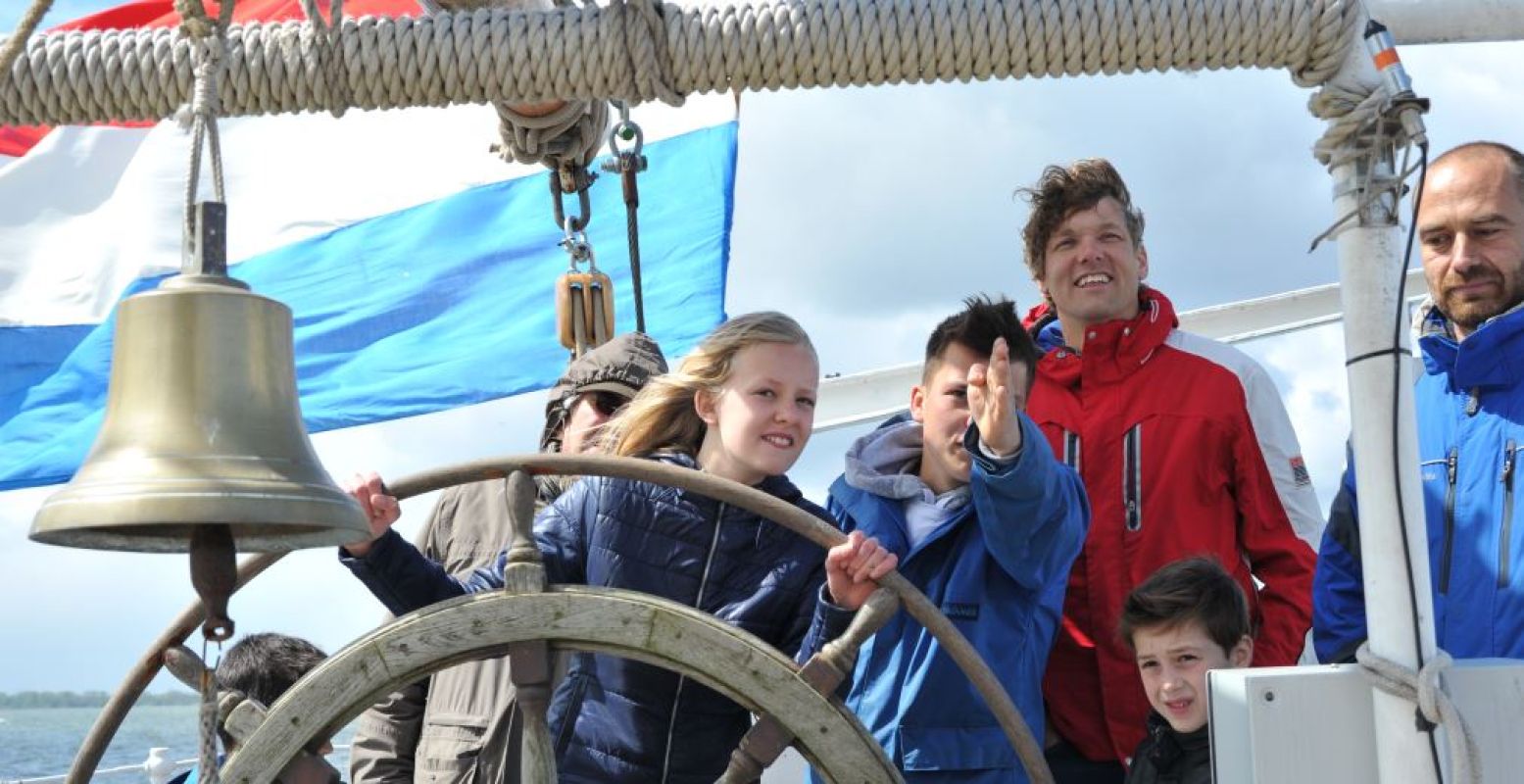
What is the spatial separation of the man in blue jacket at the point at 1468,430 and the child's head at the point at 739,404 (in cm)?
82

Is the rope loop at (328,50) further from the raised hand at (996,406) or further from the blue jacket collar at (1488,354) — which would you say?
the blue jacket collar at (1488,354)

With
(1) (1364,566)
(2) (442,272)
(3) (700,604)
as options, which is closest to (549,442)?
(3) (700,604)

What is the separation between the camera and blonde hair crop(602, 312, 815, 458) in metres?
2.76

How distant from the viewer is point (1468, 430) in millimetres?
2682

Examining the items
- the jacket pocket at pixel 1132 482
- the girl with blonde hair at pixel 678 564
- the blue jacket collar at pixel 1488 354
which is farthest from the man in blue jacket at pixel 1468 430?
the girl with blonde hair at pixel 678 564

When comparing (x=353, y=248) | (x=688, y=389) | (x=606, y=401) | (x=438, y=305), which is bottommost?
(x=688, y=389)

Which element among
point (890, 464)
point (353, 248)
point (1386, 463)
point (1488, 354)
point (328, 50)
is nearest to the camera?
point (1386, 463)

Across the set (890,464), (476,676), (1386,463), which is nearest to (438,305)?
(476,676)

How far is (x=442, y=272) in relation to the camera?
21.6 ft

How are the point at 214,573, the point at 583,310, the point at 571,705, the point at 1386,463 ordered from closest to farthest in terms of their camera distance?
the point at 214,573
the point at 1386,463
the point at 571,705
the point at 583,310

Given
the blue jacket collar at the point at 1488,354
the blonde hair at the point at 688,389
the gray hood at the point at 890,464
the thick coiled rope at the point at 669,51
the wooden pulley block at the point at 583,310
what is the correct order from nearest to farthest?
the thick coiled rope at the point at 669,51
the blue jacket collar at the point at 1488,354
the blonde hair at the point at 688,389
the gray hood at the point at 890,464
the wooden pulley block at the point at 583,310

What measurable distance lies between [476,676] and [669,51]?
1.25 metres

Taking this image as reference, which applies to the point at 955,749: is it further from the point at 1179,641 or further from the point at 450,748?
the point at 450,748

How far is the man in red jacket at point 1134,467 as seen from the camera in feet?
9.63
